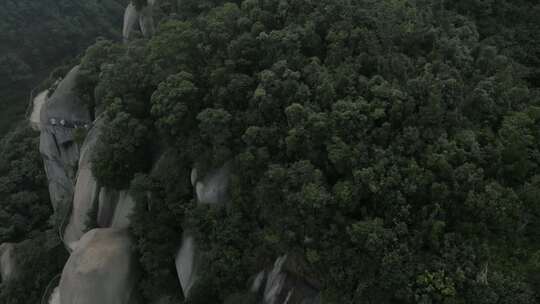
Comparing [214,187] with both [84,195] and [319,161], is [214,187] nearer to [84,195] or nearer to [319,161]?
[319,161]

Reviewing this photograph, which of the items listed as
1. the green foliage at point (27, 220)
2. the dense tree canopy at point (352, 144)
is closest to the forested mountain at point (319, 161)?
the dense tree canopy at point (352, 144)

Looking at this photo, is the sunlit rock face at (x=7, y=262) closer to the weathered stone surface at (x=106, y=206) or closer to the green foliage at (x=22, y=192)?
→ the green foliage at (x=22, y=192)

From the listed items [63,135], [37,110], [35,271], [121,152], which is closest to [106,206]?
[121,152]

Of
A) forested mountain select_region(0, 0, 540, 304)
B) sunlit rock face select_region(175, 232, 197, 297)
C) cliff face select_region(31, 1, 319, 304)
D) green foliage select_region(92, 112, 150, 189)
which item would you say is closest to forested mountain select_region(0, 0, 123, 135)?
cliff face select_region(31, 1, 319, 304)

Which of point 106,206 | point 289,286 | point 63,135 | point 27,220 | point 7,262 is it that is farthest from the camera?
point 27,220

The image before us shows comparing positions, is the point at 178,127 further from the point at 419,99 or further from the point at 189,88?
the point at 419,99

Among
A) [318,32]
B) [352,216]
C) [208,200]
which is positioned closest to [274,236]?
[352,216]
